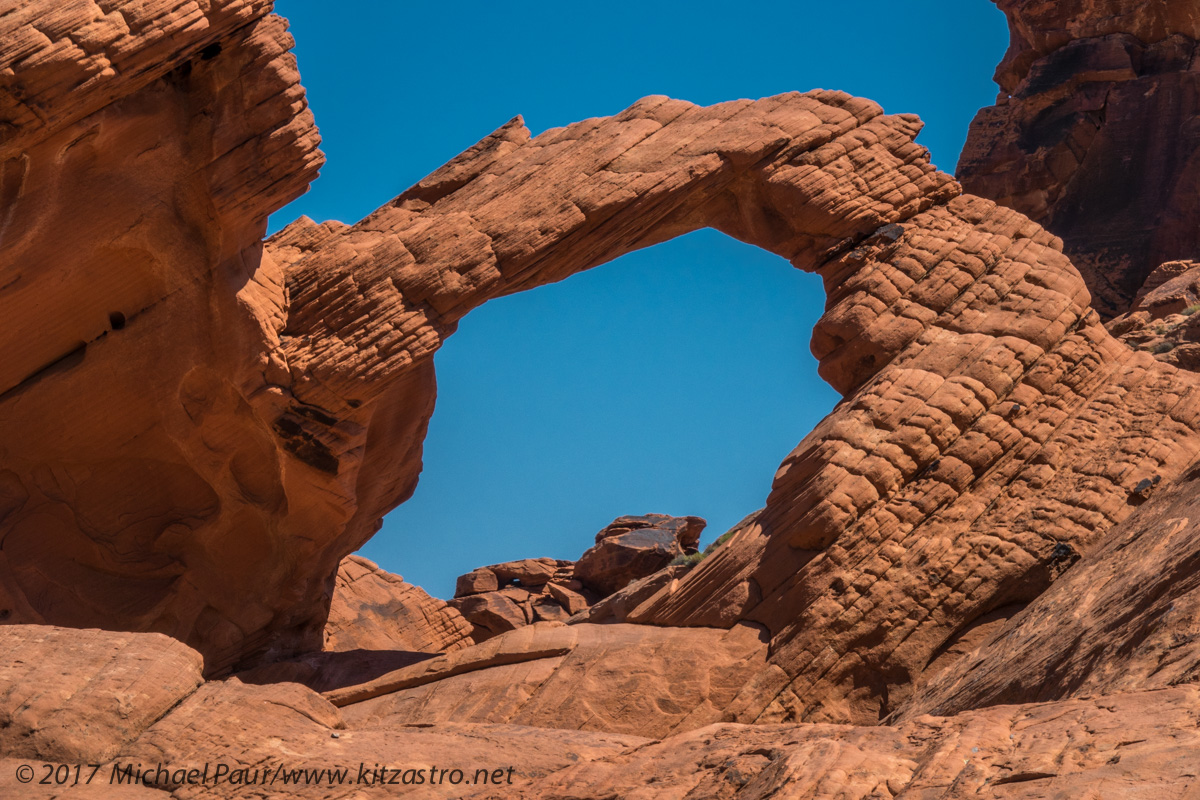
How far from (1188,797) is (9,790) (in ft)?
21.4

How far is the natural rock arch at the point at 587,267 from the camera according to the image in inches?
463

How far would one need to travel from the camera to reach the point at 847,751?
588cm

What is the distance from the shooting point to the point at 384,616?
66.8ft

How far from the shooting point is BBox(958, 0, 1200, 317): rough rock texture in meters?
24.6

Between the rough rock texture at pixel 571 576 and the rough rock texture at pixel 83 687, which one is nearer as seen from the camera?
the rough rock texture at pixel 83 687

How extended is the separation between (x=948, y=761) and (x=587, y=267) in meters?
9.46

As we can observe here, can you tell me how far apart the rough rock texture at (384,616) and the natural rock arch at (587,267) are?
3771mm

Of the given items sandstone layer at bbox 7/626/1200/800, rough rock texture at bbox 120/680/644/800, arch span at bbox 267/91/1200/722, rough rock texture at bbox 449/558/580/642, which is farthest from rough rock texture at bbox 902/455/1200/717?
rough rock texture at bbox 449/558/580/642

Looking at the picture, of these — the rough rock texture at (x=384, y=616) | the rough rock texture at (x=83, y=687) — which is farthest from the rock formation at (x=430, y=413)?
the rough rock texture at (x=384, y=616)

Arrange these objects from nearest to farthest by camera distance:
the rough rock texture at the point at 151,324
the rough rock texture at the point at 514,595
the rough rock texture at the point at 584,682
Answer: the rough rock texture at the point at 151,324, the rough rock texture at the point at 584,682, the rough rock texture at the point at 514,595

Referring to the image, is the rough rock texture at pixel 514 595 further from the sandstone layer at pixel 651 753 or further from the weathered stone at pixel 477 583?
the sandstone layer at pixel 651 753

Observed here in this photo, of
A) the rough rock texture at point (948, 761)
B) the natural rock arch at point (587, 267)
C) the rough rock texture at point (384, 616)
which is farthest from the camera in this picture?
the rough rock texture at point (384, 616)

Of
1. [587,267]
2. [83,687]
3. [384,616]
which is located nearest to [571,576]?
[384,616]

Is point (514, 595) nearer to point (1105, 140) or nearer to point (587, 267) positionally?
point (587, 267)
